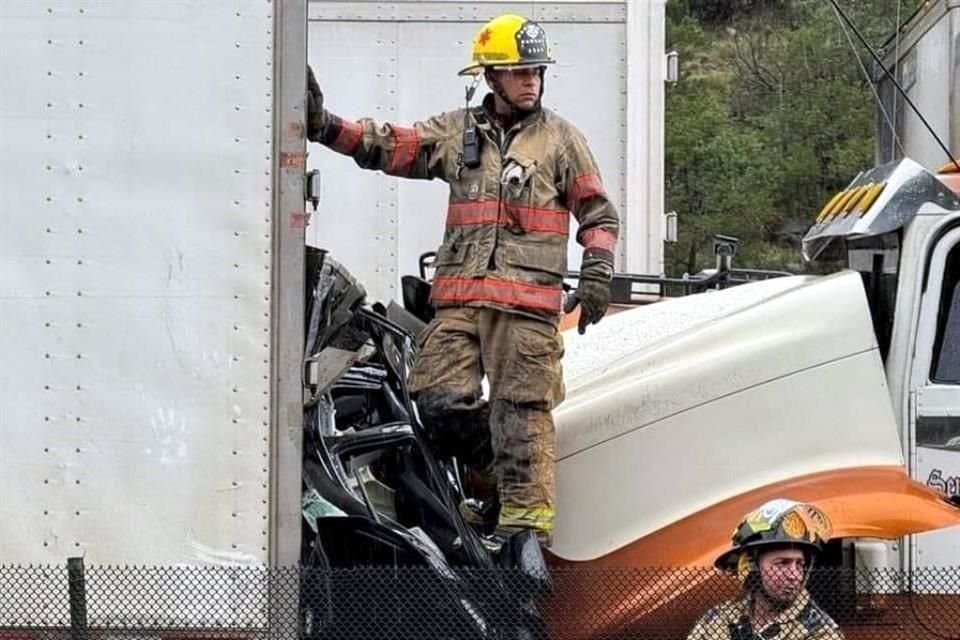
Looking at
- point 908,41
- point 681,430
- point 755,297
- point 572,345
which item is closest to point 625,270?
point 908,41

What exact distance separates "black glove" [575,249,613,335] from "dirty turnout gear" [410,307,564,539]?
0.12 metres

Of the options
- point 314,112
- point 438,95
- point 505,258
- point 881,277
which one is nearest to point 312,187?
point 314,112

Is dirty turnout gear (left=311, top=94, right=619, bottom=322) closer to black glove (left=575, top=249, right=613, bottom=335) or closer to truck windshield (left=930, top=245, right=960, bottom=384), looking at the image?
black glove (left=575, top=249, right=613, bottom=335)

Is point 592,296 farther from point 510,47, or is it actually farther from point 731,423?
point 510,47

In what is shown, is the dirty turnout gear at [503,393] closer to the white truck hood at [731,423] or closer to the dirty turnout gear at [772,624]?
the white truck hood at [731,423]

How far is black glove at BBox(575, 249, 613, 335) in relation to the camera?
462 centimetres

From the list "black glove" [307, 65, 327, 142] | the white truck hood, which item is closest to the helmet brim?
the white truck hood

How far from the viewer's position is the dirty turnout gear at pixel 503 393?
4.52 metres

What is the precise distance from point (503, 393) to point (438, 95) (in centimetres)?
393

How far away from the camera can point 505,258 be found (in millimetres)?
4605

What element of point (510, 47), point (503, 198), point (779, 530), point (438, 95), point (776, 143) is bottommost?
point (779, 530)

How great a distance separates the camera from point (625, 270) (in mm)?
8172

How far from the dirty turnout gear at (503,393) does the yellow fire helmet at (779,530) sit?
2.17 feet

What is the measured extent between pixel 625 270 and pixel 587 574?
13.1ft
